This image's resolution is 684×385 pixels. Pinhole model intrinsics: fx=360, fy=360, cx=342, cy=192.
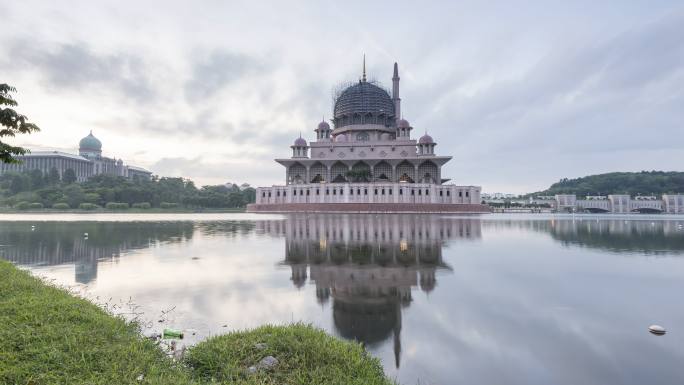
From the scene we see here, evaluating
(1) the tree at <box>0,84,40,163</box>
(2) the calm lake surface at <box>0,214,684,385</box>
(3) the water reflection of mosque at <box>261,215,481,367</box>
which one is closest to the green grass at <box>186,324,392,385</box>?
(2) the calm lake surface at <box>0,214,684,385</box>

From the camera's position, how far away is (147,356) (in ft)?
13.5

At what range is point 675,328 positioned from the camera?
5.81 meters

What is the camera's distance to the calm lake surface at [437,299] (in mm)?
4641

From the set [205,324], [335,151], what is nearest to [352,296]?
[205,324]

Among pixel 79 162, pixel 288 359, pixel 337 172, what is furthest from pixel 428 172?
pixel 79 162

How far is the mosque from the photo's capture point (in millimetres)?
63000

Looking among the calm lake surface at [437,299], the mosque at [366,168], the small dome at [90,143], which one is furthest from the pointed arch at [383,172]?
the small dome at [90,143]

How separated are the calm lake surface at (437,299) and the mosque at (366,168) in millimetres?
46851

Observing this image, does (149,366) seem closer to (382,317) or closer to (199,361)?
(199,361)

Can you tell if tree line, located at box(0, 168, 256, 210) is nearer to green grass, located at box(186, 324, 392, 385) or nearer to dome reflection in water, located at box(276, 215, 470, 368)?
dome reflection in water, located at box(276, 215, 470, 368)

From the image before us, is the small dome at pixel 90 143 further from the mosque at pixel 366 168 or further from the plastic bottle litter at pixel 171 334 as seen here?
the plastic bottle litter at pixel 171 334

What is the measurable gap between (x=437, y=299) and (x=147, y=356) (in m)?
5.28

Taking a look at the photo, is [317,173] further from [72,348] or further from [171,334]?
[72,348]

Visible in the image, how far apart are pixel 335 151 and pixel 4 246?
2537 inches
